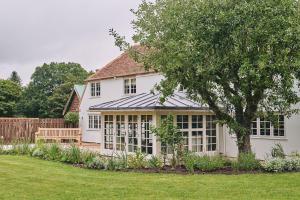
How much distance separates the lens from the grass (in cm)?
1248

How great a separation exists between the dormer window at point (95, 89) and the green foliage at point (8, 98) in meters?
16.8

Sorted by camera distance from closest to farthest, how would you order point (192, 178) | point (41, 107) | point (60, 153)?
point (192, 178) < point (60, 153) < point (41, 107)

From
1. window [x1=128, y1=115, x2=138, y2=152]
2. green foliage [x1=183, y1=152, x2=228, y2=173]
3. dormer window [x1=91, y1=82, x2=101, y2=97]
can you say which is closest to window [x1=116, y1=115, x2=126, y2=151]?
window [x1=128, y1=115, x2=138, y2=152]

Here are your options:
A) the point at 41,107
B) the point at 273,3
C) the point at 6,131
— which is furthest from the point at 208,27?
the point at 41,107

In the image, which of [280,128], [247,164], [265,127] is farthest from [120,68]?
[247,164]

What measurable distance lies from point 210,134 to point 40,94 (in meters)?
41.8

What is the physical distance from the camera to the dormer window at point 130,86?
34.5m

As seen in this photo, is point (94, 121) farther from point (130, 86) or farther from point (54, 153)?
point (54, 153)

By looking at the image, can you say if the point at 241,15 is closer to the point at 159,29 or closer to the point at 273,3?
the point at 273,3

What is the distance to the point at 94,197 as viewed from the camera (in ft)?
40.0

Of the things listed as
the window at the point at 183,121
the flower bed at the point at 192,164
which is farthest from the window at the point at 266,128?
the flower bed at the point at 192,164

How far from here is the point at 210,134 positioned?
24.9m

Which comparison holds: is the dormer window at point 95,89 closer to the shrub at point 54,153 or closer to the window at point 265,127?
the shrub at point 54,153

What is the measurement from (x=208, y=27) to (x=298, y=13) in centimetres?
353
